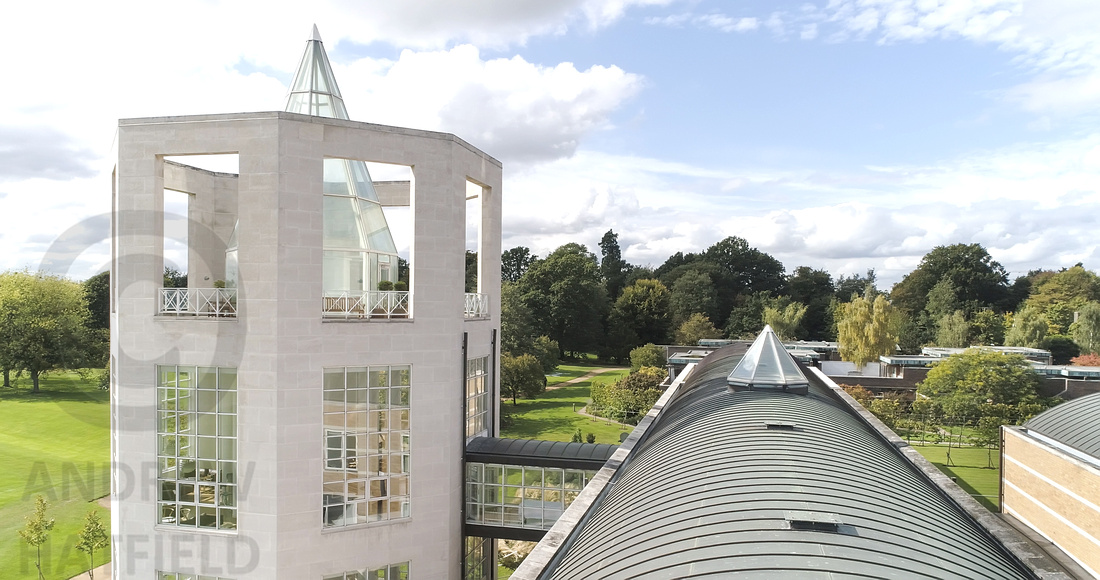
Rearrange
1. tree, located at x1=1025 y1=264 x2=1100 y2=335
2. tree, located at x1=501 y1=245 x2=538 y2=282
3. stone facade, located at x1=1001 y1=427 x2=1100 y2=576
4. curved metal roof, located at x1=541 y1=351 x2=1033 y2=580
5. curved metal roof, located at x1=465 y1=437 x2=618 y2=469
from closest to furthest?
curved metal roof, located at x1=541 y1=351 x2=1033 y2=580, curved metal roof, located at x1=465 y1=437 x2=618 y2=469, stone facade, located at x1=1001 y1=427 x2=1100 y2=576, tree, located at x1=1025 y1=264 x2=1100 y2=335, tree, located at x1=501 y1=245 x2=538 y2=282

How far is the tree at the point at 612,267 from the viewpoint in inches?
3656

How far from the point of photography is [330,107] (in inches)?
784

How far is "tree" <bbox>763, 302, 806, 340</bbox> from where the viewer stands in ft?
231

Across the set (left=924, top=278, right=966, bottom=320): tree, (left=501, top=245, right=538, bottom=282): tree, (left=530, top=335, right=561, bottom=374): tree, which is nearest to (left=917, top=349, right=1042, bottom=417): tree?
(left=530, top=335, right=561, bottom=374): tree

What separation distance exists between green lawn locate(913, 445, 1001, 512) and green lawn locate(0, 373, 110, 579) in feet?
133

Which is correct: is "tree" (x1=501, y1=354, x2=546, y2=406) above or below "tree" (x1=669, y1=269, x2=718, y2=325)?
below

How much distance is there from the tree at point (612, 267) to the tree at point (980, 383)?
49.8 metres

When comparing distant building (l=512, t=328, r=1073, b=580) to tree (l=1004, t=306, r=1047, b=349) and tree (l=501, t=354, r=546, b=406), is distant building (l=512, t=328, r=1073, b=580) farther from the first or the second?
tree (l=1004, t=306, r=1047, b=349)

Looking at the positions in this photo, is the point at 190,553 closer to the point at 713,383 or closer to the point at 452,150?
the point at 452,150

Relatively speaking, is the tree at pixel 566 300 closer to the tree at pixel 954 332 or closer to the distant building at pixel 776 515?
the tree at pixel 954 332

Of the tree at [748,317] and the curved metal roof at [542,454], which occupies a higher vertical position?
the tree at [748,317]

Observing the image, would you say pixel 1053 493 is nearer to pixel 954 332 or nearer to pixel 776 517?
pixel 776 517

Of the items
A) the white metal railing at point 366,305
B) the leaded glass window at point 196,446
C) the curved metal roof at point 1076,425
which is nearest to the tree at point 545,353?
the curved metal roof at point 1076,425

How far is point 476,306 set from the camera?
19.9 meters
